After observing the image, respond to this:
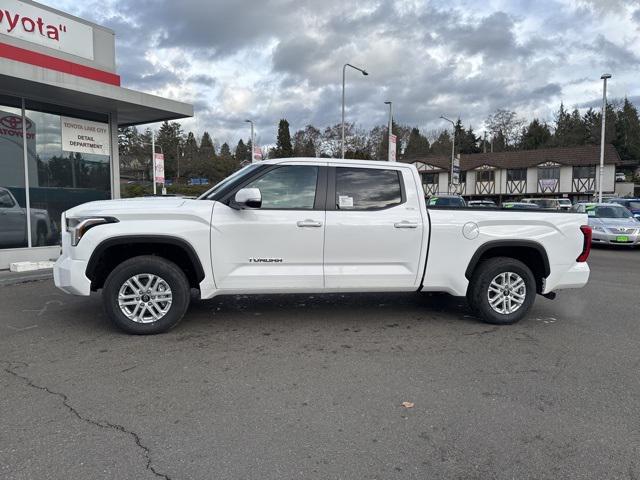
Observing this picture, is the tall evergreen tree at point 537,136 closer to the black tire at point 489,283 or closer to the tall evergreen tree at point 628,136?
the tall evergreen tree at point 628,136

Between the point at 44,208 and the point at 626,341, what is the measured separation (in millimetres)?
11300

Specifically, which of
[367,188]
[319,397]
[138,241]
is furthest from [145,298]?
[367,188]

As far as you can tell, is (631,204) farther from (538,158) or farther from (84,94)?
(538,158)

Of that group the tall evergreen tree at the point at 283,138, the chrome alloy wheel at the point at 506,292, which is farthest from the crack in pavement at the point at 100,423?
the tall evergreen tree at the point at 283,138

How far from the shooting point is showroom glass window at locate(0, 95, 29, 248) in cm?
992

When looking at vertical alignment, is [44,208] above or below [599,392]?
above

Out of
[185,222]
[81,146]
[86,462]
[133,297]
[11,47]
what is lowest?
[86,462]

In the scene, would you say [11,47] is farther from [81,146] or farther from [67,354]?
[67,354]

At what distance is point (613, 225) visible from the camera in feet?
51.5

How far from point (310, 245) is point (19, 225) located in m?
8.16

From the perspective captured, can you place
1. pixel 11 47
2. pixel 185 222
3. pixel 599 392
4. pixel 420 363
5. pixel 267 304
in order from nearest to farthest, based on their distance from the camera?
pixel 599 392
pixel 420 363
pixel 185 222
pixel 267 304
pixel 11 47

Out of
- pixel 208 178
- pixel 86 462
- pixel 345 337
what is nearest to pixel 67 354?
pixel 86 462

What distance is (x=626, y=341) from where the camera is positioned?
5.17m

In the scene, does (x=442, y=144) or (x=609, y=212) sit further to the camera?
(x=442, y=144)
